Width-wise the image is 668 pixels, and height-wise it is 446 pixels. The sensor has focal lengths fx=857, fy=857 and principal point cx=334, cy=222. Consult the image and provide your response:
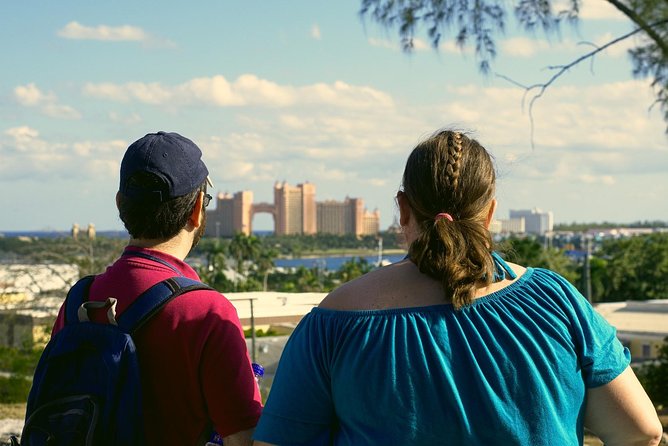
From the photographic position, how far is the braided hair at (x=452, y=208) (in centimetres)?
145

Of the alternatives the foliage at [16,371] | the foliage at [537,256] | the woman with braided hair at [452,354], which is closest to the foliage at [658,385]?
the foliage at [16,371]

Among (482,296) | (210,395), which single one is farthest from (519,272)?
(210,395)

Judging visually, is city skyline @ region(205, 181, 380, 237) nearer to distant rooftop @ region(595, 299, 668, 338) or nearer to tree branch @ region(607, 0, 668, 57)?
distant rooftop @ region(595, 299, 668, 338)

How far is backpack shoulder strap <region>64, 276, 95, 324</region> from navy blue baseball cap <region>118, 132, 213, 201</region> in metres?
0.21

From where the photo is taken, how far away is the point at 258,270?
70.0 metres

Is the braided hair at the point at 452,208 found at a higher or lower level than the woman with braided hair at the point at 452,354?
higher

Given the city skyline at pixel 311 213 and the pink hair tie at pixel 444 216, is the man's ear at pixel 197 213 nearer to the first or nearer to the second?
the pink hair tie at pixel 444 216

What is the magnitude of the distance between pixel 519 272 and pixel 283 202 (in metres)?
173

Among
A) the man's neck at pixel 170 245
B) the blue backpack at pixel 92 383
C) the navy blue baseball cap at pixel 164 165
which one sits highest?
the navy blue baseball cap at pixel 164 165

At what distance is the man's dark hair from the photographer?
176cm

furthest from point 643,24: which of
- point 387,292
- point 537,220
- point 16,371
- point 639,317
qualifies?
point 537,220

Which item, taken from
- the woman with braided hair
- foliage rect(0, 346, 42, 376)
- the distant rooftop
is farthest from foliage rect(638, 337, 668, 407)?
the distant rooftop

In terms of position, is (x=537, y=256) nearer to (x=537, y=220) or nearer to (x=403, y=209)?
(x=403, y=209)

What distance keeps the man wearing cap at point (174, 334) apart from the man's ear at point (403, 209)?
40cm
